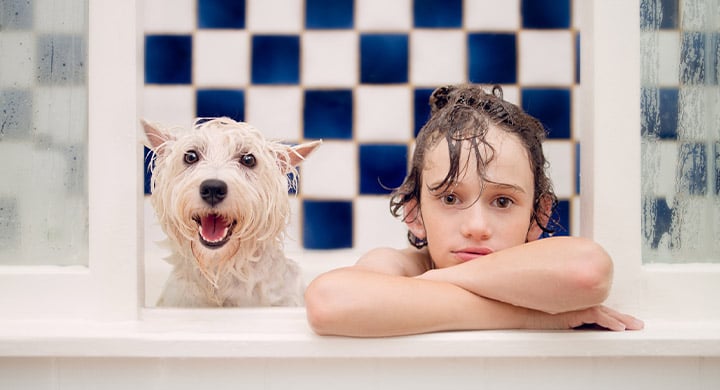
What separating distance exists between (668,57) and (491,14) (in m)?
1.20

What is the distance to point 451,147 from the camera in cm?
107

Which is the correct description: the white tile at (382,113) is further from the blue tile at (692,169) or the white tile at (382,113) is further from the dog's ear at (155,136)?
the blue tile at (692,169)

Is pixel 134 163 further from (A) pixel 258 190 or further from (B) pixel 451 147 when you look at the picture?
(B) pixel 451 147

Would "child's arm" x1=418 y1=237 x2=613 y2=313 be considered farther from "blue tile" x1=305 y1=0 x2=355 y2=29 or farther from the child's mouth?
"blue tile" x1=305 y1=0 x2=355 y2=29

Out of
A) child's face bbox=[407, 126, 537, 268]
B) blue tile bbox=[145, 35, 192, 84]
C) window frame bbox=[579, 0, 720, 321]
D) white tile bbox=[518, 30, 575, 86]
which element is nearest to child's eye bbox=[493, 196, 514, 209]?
child's face bbox=[407, 126, 537, 268]

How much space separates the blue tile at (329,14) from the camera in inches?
83.3

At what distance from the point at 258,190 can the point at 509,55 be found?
1293mm

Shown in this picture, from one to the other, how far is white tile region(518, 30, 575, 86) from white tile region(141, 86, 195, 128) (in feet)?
4.07

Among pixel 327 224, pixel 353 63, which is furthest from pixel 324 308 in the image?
pixel 353 63

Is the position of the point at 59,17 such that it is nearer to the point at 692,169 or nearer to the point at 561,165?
the point at 692,169

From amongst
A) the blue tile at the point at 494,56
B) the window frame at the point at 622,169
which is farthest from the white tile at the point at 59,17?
the blue tile at the point at 494,56

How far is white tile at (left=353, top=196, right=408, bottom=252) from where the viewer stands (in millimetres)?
2168

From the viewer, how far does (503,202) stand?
1.05 meters

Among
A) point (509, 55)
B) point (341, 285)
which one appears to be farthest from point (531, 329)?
point (509, 55)
